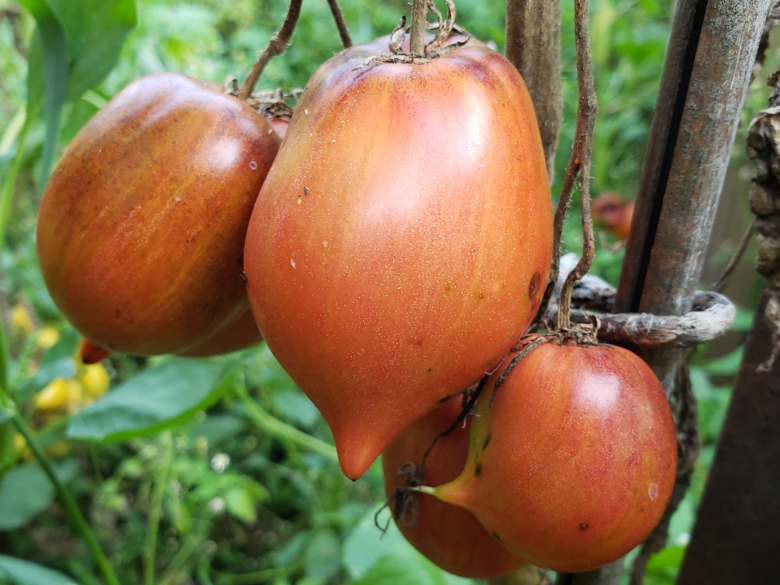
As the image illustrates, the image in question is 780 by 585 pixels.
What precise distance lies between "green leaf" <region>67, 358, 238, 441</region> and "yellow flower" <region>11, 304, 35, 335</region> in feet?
2.60

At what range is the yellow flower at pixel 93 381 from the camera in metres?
1.19

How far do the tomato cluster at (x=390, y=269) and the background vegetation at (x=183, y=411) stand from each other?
8.3 inches

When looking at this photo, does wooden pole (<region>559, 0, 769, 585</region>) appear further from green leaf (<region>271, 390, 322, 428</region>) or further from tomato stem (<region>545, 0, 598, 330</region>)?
green leaf (<region>271, 390, 322, 428</region>)

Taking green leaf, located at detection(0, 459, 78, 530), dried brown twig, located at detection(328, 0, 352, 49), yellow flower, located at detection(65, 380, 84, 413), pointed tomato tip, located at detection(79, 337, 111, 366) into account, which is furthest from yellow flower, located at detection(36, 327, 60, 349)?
dried brown twig, located at detection(328, 0, 352, 49)

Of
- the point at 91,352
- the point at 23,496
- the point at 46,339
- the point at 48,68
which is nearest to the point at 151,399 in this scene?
the point at 91,352

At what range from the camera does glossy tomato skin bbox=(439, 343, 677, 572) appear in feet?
1.01

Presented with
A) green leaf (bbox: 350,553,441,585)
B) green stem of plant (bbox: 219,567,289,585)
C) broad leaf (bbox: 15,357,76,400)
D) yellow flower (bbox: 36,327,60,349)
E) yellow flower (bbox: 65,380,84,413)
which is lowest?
green stem of plant (bbox: 219,567,289,585)

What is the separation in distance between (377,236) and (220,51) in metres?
1.70

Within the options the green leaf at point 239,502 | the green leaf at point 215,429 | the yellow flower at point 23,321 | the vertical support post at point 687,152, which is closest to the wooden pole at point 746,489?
the vertical support post at point 687,152

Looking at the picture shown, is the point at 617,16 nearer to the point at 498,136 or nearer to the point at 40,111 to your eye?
the point at 40,111

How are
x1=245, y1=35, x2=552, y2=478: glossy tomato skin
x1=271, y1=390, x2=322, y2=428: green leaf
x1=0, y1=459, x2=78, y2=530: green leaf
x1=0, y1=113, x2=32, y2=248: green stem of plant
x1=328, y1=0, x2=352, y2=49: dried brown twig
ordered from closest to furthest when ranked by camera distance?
1. x1=245, y1=35, x2=552, y2=478: glossy tomato skin
2. x1=328, y1=0, x2=352, y2=49: dried brown twig
3. x1=0, y1=113, x2=32, y2=248: green stem of plant
4. x1=0, y1=459, x2=78, y2=530: green leaf
5. x1=271, y1=390, x2=322, y2=428: green leaf

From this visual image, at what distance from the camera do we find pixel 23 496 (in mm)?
986

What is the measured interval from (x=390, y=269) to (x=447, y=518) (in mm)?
203

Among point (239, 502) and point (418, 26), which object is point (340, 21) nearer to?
point (418, 26)
